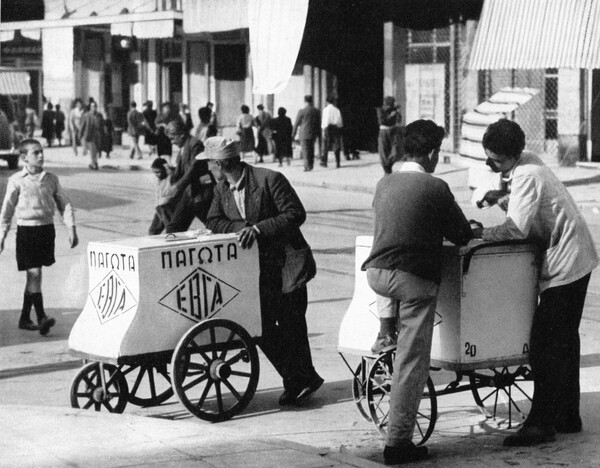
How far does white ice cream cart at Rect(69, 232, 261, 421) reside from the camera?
7.37m

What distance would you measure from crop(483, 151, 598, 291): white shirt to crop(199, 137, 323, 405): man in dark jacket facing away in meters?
1.59

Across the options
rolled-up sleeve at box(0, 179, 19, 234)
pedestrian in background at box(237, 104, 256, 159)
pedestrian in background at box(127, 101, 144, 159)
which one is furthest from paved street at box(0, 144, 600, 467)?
pedestrian in background at box(127, 101, 144, 159)

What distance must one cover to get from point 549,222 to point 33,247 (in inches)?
212

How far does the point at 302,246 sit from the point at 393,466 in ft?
6.40

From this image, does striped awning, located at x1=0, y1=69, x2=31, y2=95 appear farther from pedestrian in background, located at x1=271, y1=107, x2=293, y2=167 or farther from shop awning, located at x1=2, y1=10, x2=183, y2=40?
pedestrian in background, located at x1=271, y1=107, x2=293, y2=167

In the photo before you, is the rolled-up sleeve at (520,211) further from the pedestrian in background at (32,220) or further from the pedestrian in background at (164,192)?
the pedestrian in background at (164,192)

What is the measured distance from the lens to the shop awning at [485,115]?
77.8 feet

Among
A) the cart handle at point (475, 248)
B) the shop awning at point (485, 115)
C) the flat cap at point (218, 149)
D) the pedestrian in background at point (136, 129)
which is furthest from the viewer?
the pedestrian in background at point (136, 129)

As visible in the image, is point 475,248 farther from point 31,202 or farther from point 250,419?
point 31,202

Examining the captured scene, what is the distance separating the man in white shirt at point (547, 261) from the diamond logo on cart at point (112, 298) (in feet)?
6.85

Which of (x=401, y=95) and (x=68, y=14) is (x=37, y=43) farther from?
(x=401, y=95)

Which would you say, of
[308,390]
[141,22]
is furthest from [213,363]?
[141,22]

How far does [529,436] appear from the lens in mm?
6789

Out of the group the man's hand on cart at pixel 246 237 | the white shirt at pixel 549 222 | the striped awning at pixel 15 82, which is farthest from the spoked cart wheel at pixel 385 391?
the striped awning at pixel 15 82
